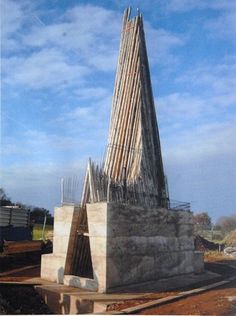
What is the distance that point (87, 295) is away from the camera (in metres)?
10.1

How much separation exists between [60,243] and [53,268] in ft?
2.21

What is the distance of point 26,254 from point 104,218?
5.78 metres

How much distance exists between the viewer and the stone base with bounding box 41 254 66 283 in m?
11.9

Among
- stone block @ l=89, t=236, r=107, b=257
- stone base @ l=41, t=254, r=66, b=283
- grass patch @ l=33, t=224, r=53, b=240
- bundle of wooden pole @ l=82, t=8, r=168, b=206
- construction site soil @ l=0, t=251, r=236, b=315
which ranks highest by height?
bundle of wooden pole @ l=82, t=8, r=168, b=206

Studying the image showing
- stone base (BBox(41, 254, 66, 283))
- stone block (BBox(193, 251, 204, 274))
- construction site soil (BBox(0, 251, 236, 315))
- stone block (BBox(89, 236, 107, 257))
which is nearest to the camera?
construction site soil (BBox(0, 251, 236, 315))

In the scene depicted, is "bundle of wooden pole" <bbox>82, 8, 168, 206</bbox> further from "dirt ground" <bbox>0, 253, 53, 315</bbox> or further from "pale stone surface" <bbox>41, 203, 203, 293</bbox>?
"dirt ground" <bbox>0, 253, 53, 315</bbox>

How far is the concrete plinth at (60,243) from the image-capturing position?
39.4 feet

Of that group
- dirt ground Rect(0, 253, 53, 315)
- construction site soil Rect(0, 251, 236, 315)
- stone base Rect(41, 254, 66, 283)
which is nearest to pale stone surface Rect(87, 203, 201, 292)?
construction site soil Rect(0, 251, 236, 315)

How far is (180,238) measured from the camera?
13.6 metres

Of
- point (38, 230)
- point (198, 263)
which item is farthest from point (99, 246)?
point (38, 230)

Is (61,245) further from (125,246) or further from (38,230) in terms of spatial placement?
(38,230)

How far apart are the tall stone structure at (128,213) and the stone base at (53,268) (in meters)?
0.03

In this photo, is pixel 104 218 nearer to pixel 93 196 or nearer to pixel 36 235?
pixel 93 196

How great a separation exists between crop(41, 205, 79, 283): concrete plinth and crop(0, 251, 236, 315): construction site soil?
0.73 meters
